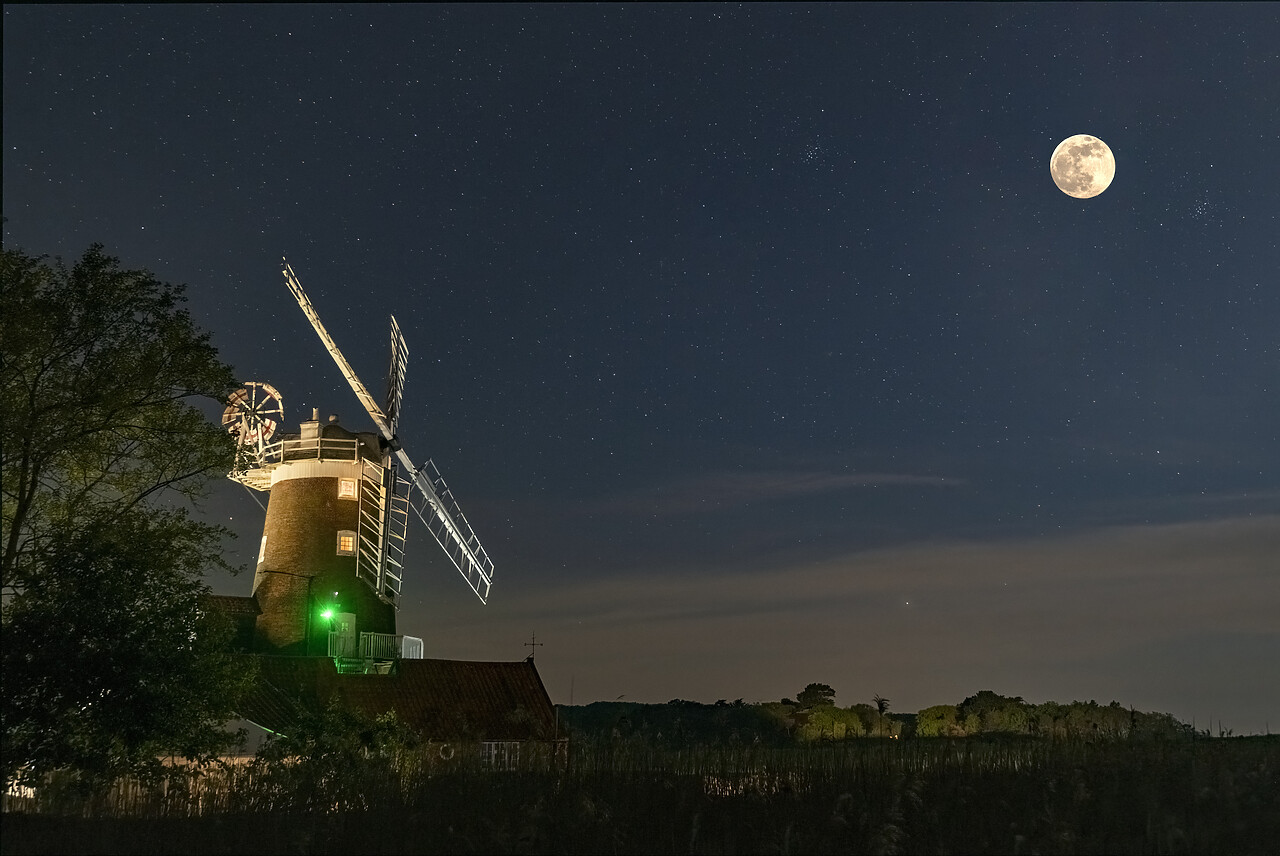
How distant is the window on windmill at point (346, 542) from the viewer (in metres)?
50.5

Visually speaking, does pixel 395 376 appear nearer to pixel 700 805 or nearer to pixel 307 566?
pixel 307 566

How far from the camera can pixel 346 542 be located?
50656mm

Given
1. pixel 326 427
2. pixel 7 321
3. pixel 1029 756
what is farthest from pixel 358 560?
pixel 1029 756

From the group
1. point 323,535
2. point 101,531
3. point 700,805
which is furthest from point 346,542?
point 700,805

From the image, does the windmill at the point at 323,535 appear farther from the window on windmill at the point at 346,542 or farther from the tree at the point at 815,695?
the tree at the point at 815,695

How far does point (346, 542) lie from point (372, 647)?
4.97 metres

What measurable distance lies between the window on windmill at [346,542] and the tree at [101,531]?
76.9ft

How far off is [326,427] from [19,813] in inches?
1487

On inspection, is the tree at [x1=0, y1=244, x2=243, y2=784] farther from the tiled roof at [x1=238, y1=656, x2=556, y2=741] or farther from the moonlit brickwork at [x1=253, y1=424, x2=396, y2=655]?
the moonlit brickwork at [x1=253, y1=424, x2=396, y2=655]

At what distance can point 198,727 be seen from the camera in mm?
23984

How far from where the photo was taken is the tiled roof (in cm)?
4241

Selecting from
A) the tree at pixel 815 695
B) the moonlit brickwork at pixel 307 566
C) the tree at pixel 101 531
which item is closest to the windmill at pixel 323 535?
the moonlit brickwork at pixel 307 566

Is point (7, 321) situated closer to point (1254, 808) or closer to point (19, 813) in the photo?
point (19, 813)

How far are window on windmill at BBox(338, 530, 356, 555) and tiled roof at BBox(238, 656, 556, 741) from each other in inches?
219
